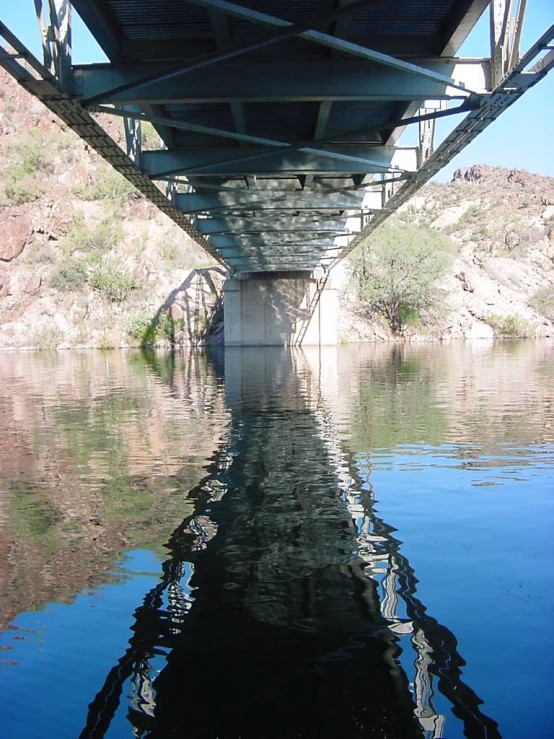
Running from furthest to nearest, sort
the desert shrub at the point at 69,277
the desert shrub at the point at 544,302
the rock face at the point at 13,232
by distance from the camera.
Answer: the desert shrub at the point at 544,302 → the rock face at the point at 13,232 → the desert shrub at the point at 69,277

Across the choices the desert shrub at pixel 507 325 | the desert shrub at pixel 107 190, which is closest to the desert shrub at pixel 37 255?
the desert shrub at pixel 107 190

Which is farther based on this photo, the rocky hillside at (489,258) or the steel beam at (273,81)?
the rocky hillside at (489,258)

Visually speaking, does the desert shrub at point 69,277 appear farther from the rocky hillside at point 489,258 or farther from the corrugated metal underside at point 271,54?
the corrugated metal underside at point 271,54

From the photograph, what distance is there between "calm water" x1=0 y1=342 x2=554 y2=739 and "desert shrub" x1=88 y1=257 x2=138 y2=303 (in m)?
48.9

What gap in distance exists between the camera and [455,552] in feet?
17.3

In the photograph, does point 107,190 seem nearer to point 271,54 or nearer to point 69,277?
point 69,277

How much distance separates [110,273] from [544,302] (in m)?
37.7

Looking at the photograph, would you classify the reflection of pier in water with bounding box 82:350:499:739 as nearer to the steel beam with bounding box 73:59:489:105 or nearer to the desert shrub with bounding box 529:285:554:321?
the steel beam with bounding box 73:59:489:105

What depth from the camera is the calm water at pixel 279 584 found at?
321 centimetres

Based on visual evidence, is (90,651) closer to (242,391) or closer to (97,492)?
(97,492)

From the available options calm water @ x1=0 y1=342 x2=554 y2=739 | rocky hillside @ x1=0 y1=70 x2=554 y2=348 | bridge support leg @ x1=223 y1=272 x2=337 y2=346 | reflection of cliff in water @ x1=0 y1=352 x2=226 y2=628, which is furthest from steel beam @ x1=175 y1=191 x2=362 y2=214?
rocky hillside @ x1=0 y1=70 x2=554 y2=348

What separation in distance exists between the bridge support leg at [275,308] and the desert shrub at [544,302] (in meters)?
26.7

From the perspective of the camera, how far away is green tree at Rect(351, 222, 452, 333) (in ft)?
183

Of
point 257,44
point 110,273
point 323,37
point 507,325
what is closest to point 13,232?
point 110,273
